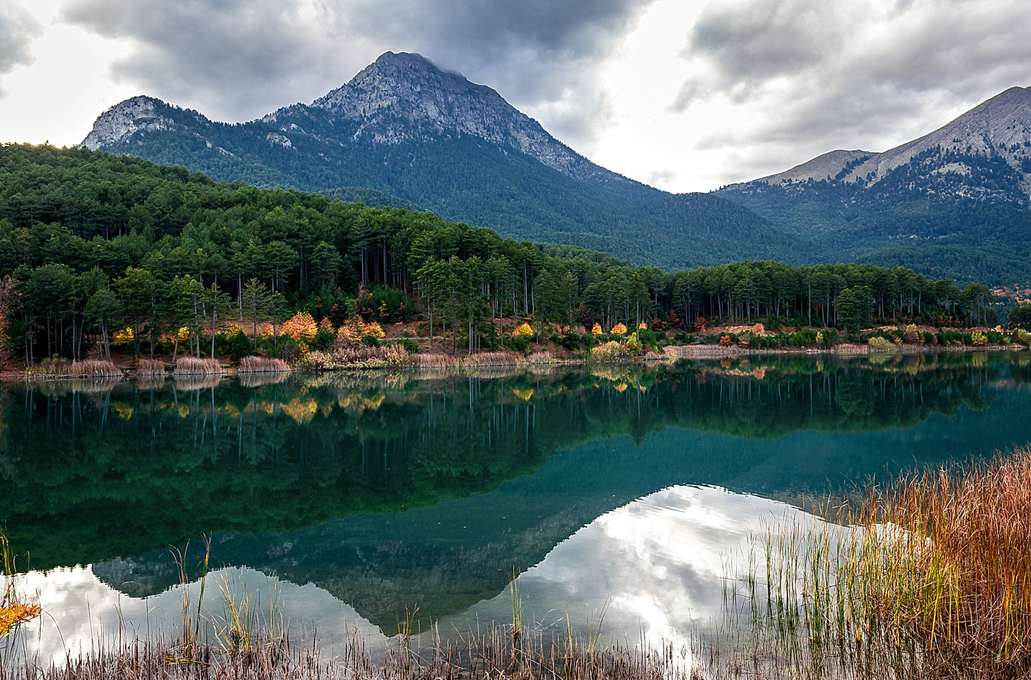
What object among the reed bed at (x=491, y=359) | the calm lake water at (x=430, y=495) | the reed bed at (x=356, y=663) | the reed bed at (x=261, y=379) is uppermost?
the reed bed at (x=491, y=359)

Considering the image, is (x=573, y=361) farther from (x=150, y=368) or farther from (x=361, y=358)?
(x=150, y=368)

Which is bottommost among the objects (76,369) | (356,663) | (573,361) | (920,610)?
(356,663)

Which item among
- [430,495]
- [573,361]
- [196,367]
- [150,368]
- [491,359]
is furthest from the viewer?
[573,361]

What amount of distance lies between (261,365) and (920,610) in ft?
175

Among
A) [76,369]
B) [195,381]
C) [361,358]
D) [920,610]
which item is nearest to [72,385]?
→ [76,369]

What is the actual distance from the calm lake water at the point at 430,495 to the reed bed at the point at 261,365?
1901 centimetres

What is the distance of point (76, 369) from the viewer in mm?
46031

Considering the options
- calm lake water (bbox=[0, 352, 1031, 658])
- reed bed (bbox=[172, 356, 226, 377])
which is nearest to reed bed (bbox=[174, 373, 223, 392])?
reed bed (bbox=[172, 356, 226, 377])

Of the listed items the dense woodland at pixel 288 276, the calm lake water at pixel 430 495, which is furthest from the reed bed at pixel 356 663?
the dense woodland at pixel 288 276

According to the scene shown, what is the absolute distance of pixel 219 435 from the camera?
2203 cm

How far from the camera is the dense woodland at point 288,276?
50281mm

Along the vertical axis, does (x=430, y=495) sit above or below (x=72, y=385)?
below

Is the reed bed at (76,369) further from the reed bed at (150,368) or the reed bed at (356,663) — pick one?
the reed bed at (356,663)

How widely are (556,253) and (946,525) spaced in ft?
402
